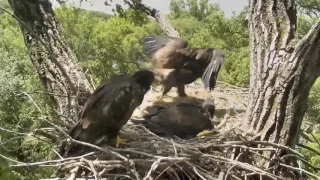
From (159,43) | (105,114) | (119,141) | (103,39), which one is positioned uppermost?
(159,43)

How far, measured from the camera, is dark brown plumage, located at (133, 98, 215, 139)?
415cm

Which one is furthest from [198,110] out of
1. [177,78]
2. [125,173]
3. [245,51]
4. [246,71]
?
[245,51]

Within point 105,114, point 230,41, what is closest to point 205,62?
point 105,114

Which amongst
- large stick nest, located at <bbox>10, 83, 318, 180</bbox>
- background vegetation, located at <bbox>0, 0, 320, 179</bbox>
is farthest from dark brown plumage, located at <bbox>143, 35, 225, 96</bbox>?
background vegetation, located at <bbox>0, 0, 320, 179</bbox>

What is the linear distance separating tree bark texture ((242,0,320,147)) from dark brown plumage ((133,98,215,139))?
0.43m

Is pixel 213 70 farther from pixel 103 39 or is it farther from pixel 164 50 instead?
pixel 103 39

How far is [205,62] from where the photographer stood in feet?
15.7

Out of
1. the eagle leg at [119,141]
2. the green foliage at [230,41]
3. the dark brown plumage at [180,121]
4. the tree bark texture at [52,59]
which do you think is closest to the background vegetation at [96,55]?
the green foliage at [230,41]

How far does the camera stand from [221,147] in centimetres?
365

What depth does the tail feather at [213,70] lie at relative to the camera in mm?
4492

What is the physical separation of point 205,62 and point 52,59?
4.33 feet

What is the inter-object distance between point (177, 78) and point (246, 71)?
19.9ft

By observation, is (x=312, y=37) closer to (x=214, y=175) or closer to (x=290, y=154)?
(x=290, y=154)

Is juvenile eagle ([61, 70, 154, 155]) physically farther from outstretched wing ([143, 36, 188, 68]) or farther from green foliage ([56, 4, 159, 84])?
green foliage ([56, 4, 159, 84])
